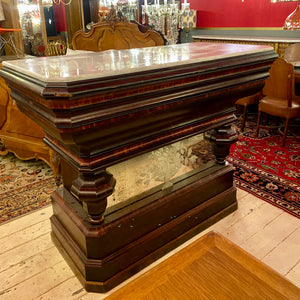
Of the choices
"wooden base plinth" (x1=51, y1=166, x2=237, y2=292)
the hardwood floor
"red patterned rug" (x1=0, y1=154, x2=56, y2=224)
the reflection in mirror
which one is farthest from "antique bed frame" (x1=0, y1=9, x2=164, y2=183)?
"wooden base plinth" (x1=51, y1=166, x2=237, y2=292)

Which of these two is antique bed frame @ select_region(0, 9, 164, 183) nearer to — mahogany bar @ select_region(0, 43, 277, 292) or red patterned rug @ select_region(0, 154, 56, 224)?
red patterned rug @ select_region(0, 154, 56, 224)

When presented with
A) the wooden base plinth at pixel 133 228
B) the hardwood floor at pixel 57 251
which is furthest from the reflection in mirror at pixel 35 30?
the wooden base plinth at pixel 133 228

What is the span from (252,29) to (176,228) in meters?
4.68

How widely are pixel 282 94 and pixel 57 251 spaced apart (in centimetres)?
309

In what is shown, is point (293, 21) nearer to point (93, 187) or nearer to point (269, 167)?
point (269, 167)

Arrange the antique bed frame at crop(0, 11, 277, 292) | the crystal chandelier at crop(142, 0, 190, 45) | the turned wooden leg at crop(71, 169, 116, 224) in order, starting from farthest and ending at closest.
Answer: the crystal chandelier at crop(142, 0, 190, 45)
the turned wooden leg at crop(71, 169, 116, 224)
the antique bed frame at crop(0, 11, 277, 292)

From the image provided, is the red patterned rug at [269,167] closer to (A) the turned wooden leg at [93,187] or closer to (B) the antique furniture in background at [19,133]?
(A) the turned wooden leg at [93,187]

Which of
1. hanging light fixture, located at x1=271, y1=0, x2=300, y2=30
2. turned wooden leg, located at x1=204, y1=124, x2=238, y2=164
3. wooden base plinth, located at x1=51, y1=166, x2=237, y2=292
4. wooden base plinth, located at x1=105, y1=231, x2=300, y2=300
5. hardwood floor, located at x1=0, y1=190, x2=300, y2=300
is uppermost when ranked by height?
hanging light fixture, located at x1=271, y1=0, x2=300, y2=30

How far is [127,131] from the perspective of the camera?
1.46 metres

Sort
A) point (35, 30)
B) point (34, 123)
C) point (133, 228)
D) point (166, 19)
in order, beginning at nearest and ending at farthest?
point (133, 228)
point (34, 123)
point (35, 30)
point (166, 19)

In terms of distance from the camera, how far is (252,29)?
5434 millimetres

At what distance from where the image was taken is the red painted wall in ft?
16.3

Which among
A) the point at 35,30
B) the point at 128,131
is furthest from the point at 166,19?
the point at 128,131

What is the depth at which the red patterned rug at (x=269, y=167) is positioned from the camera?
8.73 ft
